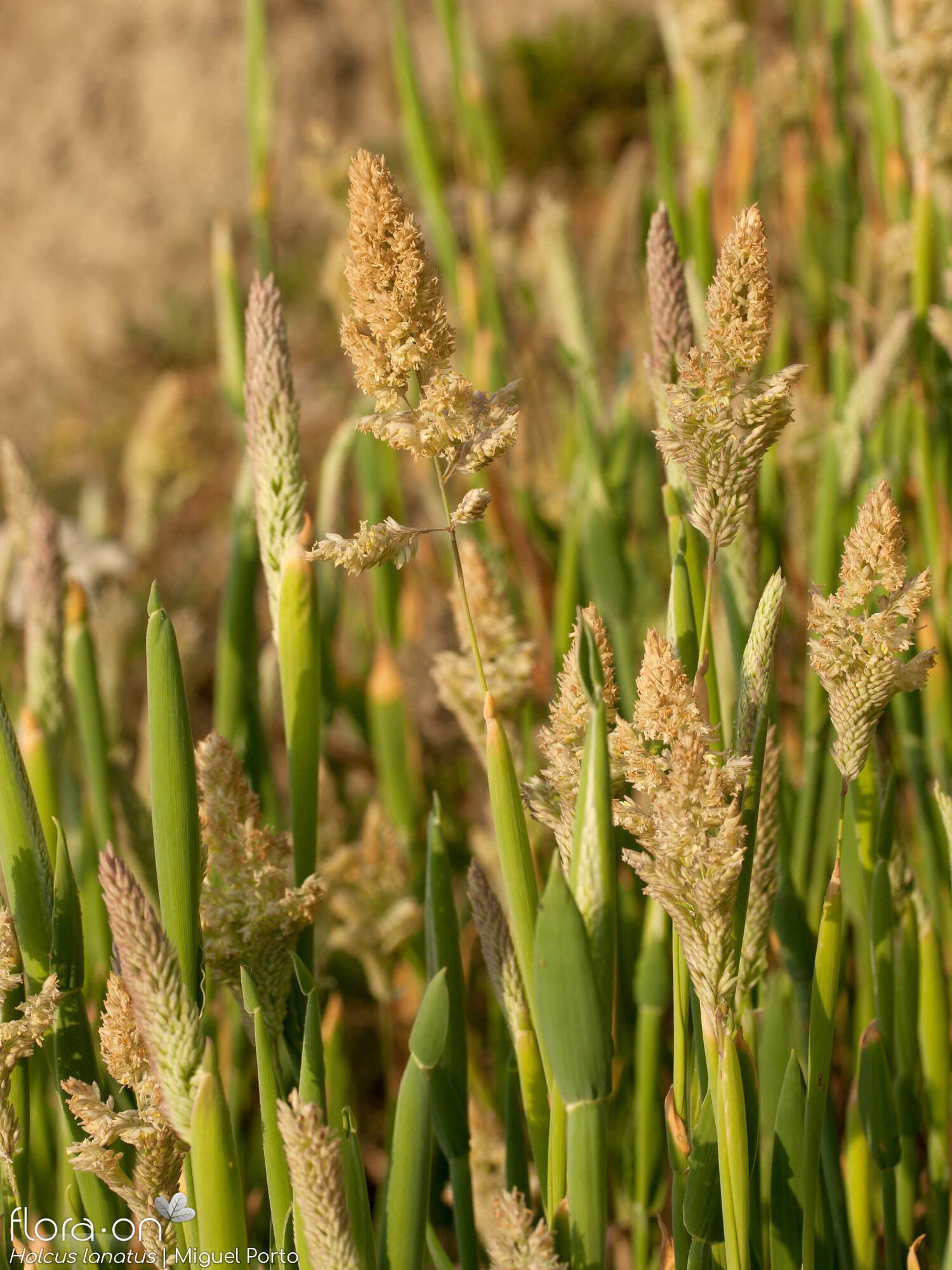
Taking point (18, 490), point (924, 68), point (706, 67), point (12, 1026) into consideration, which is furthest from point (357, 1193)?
point (706, 67)

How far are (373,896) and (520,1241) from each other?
1.43ft

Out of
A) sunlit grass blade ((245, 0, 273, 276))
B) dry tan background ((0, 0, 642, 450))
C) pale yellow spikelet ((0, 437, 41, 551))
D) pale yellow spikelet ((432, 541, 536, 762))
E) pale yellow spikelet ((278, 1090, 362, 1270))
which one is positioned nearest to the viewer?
pale yellow spikelet ((278, 1090, 362, 1270))

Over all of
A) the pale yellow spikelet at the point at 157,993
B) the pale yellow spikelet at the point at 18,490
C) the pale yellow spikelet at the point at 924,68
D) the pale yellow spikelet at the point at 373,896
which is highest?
the pale yellow spikelet at the point at 924,68

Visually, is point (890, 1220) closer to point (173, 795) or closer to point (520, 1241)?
point (520, 1241)

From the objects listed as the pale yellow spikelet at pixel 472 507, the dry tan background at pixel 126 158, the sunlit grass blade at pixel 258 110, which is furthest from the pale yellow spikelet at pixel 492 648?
the dry tan background at pixel 126 158

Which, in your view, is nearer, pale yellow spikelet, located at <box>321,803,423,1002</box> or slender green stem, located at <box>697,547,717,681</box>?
slender green stem, located at <box>697,547,717,681</box>

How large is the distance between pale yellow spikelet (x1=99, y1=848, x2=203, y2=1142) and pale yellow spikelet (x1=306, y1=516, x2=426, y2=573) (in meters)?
0.12

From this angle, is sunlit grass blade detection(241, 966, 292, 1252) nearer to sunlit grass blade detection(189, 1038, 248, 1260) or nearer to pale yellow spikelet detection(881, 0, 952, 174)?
sunlit grass blade detection(189, 1038, 248, 1260)

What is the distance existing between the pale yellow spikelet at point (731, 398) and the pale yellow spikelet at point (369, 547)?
9cm

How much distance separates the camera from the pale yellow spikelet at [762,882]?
43 cm

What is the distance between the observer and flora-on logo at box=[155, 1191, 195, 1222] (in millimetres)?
396

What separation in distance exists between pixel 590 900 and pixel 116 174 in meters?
3.02

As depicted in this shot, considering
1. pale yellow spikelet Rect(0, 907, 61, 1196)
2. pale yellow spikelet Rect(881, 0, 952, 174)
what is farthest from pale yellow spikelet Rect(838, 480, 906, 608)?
pale yellow spikelet Rect(881, 0, 952, 174)

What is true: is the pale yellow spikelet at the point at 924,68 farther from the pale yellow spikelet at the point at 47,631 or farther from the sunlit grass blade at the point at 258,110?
the pale yellow spikelet at the point at 47,631
